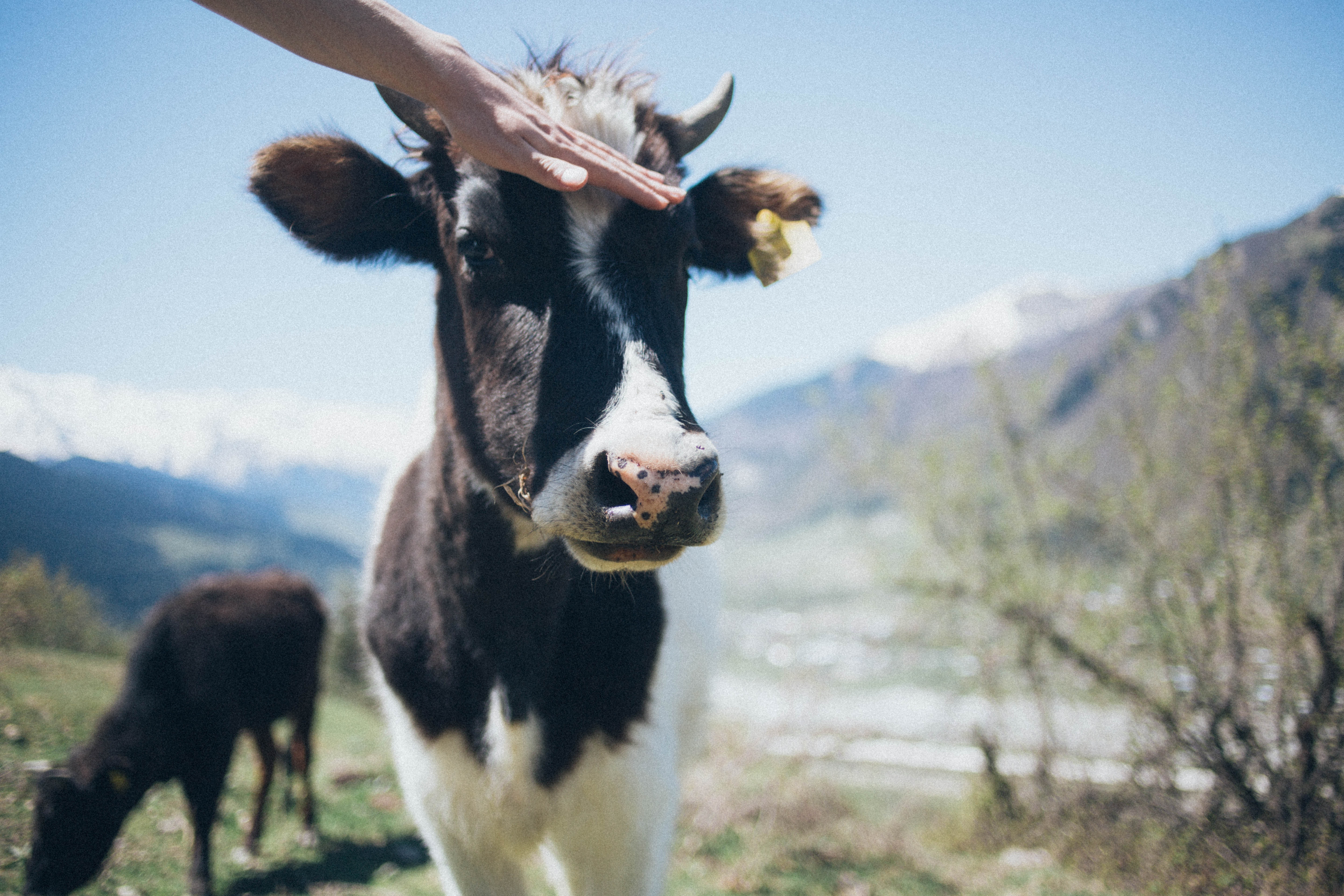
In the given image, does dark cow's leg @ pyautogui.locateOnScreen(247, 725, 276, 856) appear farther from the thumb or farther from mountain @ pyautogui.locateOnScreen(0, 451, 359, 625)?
the thumb

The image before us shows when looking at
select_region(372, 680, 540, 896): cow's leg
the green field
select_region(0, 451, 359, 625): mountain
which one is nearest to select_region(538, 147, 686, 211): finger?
select_region(372, 680, 540, 896): cow's leg

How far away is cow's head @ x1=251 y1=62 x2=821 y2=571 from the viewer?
71.9 inches

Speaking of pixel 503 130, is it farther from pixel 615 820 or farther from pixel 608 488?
pixel 615 820

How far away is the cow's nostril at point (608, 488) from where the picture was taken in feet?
5.91

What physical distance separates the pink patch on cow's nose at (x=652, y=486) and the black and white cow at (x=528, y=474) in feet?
0.99

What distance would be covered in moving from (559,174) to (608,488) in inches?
34.0

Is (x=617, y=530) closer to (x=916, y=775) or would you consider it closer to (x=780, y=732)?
(x=780, y=732)

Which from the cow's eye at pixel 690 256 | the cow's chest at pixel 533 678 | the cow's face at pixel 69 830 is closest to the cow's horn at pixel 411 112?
the cow's eye at pixel 690 256

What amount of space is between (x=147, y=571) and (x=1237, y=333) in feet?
28.2

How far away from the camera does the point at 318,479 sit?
1135 centimetres

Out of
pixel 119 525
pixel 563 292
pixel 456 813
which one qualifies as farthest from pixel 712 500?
pixel 119 525

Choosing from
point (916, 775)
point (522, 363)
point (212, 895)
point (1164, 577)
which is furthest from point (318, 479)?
point (916, 775)

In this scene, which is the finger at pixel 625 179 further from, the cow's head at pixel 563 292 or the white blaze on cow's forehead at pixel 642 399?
the white blaze on cow's forehead at pixel 642 399

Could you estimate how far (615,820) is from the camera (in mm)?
2814
